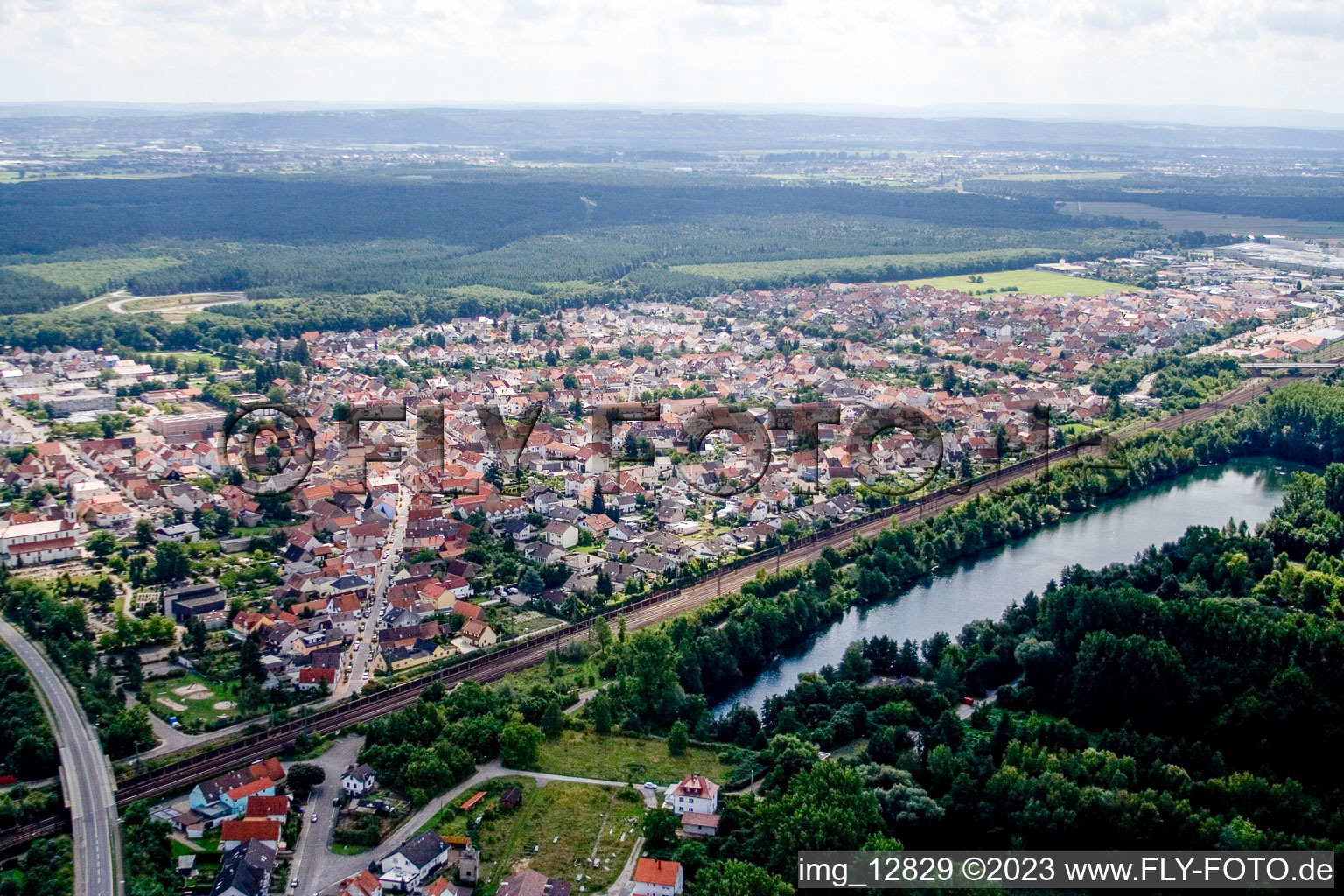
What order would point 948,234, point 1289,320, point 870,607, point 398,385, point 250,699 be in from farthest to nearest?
point 948,234 → point 1289,320 → point 398,385 → point 870,607 → point 250,699

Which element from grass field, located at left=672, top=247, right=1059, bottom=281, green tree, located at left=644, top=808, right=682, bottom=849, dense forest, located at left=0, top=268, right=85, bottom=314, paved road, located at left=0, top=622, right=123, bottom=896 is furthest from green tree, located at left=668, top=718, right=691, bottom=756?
grass field, located at left=672, top=247, right=1059, bottom=281

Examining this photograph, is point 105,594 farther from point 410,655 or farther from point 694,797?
point 694,797

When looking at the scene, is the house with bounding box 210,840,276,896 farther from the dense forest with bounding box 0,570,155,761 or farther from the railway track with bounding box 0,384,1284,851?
the dense forest with bounding box 0,570,155,761

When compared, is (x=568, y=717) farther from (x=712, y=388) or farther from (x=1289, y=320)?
(x=1289, y=320)

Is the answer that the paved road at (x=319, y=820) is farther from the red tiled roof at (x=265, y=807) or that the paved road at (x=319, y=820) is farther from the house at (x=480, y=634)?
the house at (x=480, y=634)

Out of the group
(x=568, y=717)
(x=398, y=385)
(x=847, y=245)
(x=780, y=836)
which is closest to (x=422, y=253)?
(x=847, y=245)

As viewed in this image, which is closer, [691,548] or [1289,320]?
[691,548]
